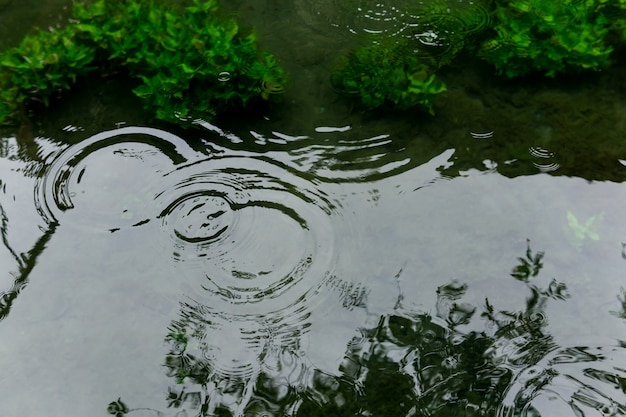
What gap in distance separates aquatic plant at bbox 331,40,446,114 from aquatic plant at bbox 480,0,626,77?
60cm

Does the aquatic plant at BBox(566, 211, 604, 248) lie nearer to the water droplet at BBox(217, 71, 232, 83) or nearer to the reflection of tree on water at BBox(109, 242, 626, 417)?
the reflection of tree on water at BBox(109, 242, 626, 417)

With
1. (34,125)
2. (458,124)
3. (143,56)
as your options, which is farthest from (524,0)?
(34,125)

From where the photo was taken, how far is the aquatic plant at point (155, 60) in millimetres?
4117

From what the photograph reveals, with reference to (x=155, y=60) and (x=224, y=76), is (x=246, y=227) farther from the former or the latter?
(x=155, y=60)

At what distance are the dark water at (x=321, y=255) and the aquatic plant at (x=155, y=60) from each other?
0.18 metres

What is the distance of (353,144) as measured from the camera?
162 inches

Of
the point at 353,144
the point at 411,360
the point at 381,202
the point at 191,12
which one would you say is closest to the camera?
the point at 411,360

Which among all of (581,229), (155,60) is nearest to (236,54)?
(155,60)

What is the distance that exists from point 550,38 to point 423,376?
2.88m

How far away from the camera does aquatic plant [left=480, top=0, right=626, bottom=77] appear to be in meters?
4.33

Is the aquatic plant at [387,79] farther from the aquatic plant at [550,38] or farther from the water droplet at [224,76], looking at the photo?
the water droplet at [224,76]

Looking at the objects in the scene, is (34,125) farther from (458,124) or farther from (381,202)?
(458,124)

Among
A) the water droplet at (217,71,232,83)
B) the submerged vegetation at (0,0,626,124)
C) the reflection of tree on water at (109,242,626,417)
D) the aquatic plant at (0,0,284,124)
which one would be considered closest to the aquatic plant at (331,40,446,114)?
the submerged vegetation at (0,0,626,124)

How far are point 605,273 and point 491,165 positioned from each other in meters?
1.05
